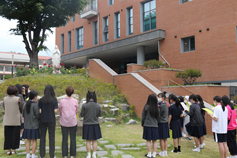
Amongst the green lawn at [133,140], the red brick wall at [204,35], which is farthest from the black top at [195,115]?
the red brick wall at [204,35]

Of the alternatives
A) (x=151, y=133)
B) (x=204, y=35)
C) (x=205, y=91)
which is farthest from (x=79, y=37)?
(x=151, y=133)

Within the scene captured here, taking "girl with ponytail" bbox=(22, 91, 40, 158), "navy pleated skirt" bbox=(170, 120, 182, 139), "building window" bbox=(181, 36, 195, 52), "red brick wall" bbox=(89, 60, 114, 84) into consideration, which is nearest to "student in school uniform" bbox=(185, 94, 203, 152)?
"navy pleated skirt" bbox=(170, 120, 182, 139)

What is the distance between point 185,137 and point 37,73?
11945 mm

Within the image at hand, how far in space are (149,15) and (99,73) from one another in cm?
739

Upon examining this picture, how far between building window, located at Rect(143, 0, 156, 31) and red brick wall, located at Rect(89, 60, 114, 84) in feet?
20.6

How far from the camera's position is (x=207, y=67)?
14633mm

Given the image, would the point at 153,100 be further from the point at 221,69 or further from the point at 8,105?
the point at 221,69

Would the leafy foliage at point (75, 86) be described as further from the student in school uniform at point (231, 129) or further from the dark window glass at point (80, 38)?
the dark window glass at point (80, 38)

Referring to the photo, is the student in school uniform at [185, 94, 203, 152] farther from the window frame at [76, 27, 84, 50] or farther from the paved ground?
the window frame at [76, 27, 84, 50]

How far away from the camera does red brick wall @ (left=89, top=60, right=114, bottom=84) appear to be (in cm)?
1485

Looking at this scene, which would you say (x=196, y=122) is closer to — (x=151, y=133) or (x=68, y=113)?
(x=151, y=133)

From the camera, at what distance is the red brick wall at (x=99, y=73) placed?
585 inches

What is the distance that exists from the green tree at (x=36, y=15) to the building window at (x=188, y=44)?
8.94 meters

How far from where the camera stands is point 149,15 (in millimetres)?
18984
